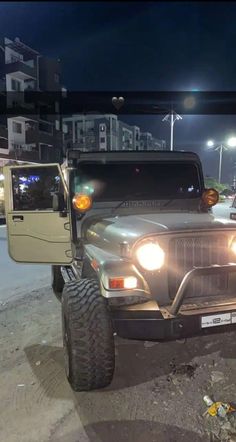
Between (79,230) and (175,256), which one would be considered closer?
(175,256)

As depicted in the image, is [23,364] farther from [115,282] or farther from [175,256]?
[175,256]

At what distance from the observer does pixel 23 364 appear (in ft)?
12.7

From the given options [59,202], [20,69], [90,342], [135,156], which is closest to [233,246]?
[90,342]

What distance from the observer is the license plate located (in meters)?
3.07

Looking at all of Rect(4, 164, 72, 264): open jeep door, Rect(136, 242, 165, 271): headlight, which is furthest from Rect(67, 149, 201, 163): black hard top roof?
Rect(136, 242, 165, 271): headlight

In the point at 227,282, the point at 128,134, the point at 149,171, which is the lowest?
the point at 227,282

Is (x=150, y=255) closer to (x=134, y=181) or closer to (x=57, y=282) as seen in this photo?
(x=134, y=181)

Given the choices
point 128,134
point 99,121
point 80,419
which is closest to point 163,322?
point 80,419

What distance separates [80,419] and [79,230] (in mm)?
2187

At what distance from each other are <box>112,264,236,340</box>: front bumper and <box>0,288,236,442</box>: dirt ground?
643mm

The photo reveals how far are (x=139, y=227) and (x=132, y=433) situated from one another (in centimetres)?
170

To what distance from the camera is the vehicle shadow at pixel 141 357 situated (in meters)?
3.62

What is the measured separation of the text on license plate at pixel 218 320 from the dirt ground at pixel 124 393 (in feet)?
2.24

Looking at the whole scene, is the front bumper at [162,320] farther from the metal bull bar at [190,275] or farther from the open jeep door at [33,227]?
the open jeep door at [33,227]
